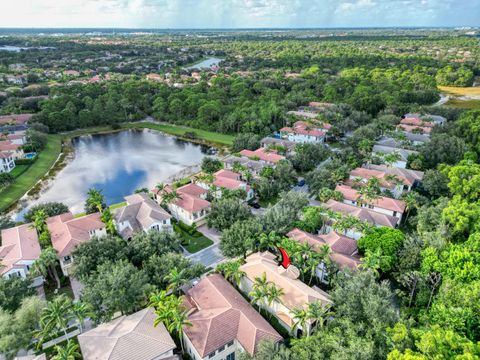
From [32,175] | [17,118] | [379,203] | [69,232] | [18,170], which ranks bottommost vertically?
[32,175]

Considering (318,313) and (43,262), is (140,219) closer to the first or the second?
(43,262)

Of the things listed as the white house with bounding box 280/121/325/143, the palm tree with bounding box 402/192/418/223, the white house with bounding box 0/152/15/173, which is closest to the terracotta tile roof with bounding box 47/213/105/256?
the white house with bounding box 0/152/15/173

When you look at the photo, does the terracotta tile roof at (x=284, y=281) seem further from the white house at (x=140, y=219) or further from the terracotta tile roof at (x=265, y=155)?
the terracotta tile roof at (x=265, y=155)

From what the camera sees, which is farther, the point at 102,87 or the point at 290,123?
the point at 102,87

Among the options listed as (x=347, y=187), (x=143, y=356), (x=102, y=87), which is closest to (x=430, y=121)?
(x=347, y=187)

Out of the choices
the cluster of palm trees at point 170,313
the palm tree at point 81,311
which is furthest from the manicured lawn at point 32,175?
the cluster of palm trees at point 170,313

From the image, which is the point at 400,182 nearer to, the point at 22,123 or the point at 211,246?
the point at 211,246

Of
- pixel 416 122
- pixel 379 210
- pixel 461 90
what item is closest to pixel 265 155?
pixel 379 210
